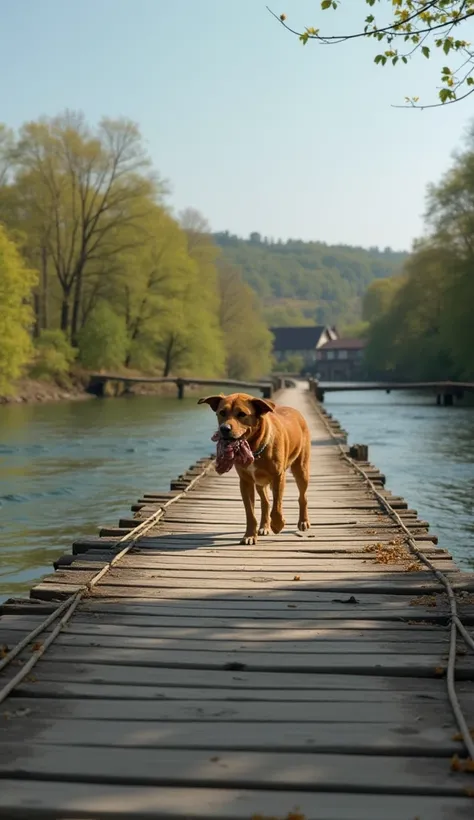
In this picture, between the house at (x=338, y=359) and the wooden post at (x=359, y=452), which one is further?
the house at (x=338, y=359)

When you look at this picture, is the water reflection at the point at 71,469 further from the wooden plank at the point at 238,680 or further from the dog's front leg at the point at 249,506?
the wooden plank at the point at 238,680

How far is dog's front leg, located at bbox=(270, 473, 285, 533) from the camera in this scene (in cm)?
654

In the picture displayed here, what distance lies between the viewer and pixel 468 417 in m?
32.0

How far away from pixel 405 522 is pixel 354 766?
471 cm

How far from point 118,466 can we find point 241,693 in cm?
1454

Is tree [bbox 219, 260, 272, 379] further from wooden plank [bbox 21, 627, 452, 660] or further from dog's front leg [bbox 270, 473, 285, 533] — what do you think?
wooden plank [bbox 21, 627, 452, 660]

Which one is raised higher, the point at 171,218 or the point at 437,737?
the point at 171,218

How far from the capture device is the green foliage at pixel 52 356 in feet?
135

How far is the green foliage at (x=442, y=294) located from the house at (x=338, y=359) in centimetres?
5838

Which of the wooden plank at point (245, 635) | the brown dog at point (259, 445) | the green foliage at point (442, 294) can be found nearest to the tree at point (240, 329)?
the green foliage at point (442, 294)

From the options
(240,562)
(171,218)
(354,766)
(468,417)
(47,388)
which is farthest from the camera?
(171,218)

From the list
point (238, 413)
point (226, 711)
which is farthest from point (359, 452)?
point (226, 711)

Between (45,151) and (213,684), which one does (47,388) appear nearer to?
(45,151)

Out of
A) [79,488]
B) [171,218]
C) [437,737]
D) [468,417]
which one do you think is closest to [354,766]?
[437,737]
